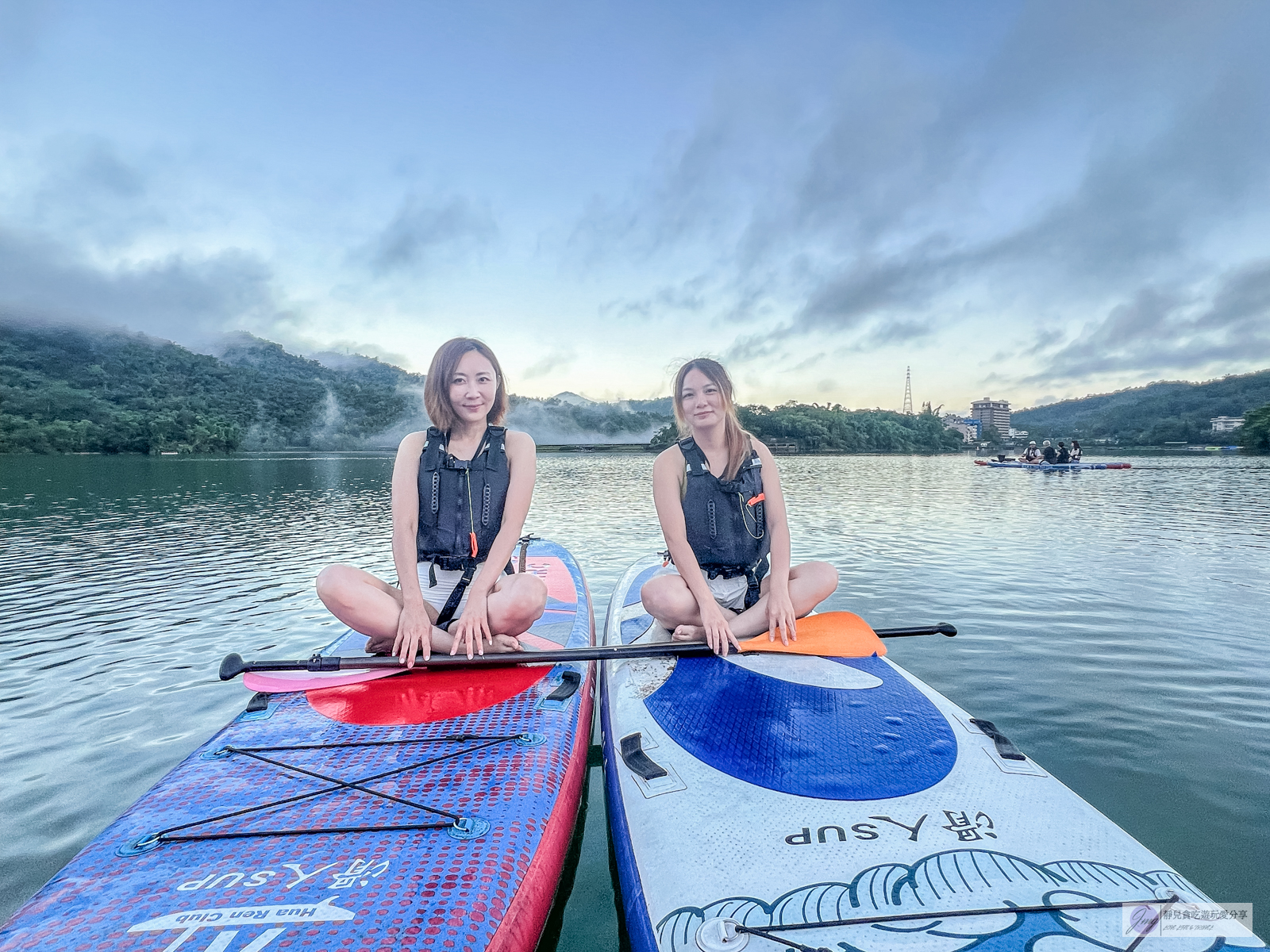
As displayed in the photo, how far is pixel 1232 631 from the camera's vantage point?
19.3ft

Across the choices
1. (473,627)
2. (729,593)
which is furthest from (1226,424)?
(473,627)

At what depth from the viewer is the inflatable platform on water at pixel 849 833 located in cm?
160

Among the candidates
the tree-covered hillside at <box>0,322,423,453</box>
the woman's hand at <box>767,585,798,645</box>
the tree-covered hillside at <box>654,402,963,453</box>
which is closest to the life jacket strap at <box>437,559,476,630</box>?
the woman's hand at <box>767,585,798,645</box>

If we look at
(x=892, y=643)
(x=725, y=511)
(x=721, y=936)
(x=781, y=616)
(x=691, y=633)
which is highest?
(x=725, y=511)

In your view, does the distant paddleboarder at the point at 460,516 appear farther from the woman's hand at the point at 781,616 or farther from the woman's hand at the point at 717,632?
the woman's hand at the point at 781,616

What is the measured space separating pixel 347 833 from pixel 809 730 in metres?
1.90

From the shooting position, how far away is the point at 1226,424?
289 feet

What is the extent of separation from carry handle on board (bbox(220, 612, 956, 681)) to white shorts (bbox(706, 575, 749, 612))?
1.11 ft

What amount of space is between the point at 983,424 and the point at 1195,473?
16818cm

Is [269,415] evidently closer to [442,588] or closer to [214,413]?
[214,413]

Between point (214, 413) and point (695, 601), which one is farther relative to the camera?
point (214, 413)

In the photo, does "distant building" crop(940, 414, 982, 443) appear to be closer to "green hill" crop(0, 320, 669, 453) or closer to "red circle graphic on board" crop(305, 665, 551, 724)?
"green hill" crop(0, 320, 669, 453)

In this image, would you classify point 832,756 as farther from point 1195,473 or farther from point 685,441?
point 1195,473

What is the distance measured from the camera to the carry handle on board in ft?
10.3
